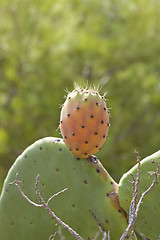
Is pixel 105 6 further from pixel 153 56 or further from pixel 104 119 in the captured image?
pixel 104 119

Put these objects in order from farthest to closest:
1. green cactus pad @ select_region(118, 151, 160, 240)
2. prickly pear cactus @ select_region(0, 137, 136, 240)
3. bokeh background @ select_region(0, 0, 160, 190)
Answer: bokeh background @ select_region(0, 0, 160, 190), prickly pear cactus @ select_region(0, 137, 136, 240), green cactus pad @ select_region(118, 151, 160, 240)

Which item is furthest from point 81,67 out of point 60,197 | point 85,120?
point 85,120

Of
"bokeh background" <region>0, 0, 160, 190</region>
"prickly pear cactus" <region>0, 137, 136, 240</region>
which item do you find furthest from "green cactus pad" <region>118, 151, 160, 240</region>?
"bokeh background" <region>0, 0, 160, 190</region>

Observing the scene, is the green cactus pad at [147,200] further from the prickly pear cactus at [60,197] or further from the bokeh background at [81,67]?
the bokeh background at [81,67]

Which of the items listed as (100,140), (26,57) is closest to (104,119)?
(100,140)

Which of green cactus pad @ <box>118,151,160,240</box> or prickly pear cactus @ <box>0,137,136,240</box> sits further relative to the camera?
prickly pear cactus @ <box>0,137,136,240</box>

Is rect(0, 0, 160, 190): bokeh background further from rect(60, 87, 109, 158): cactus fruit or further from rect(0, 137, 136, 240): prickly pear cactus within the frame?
rect(60, 87, 109, 158): cactus fruit

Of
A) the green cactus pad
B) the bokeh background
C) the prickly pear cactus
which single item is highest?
the bokeh background

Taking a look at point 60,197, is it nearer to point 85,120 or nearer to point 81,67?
point 85,120

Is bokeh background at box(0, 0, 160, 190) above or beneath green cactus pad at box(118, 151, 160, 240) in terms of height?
above
